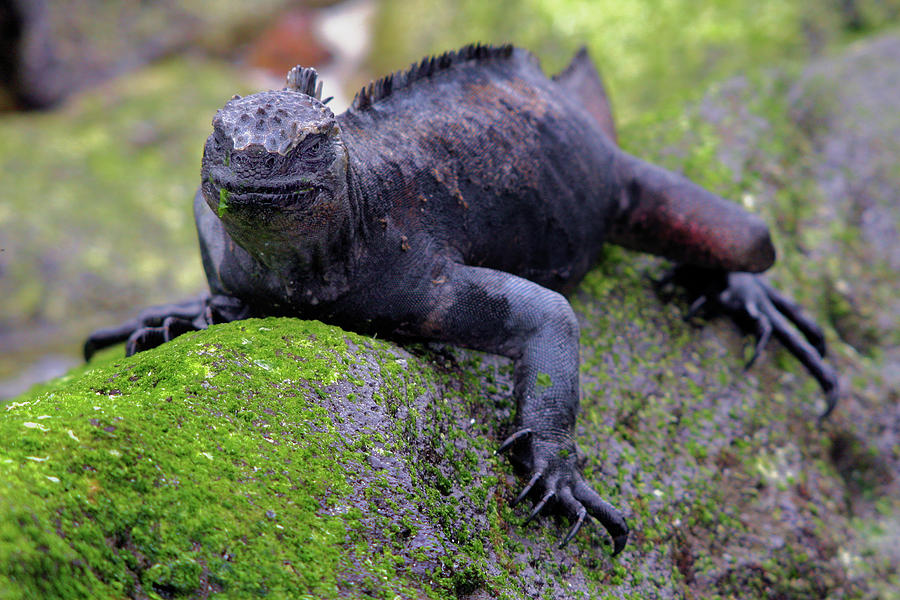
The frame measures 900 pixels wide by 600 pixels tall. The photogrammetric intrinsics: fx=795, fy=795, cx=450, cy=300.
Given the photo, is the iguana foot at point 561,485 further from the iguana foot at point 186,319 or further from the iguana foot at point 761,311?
the iguana foot at point 761,311

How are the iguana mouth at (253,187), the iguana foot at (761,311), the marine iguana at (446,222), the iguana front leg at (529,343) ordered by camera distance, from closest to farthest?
the iguana mouth at (253,187)
the marine iguana at (446,222)
the iguana front leg at (529,343)
the iguana foot at (761,311)

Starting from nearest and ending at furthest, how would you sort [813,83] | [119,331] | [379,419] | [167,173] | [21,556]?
[21,556] → [379,419] → [119,331] → [813,83] → [167,173]

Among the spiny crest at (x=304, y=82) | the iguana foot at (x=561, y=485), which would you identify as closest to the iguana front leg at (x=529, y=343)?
the iguana foot at (x=561, y=485)

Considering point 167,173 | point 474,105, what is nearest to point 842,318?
point 474,105

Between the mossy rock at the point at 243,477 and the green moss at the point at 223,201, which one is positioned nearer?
the mossy rock at the point at 243,477

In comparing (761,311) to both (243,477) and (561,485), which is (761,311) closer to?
(561,485)

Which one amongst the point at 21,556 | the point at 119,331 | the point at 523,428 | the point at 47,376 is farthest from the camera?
the point at 47,376

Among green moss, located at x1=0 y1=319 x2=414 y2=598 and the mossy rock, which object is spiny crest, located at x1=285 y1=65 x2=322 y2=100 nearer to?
the mossy rock

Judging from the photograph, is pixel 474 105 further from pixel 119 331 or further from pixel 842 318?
pixel 842 318

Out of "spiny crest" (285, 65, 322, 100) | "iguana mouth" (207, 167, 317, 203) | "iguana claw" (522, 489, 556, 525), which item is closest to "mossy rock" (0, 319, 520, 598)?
"iguana claw" (522, 489, 556, 525)
